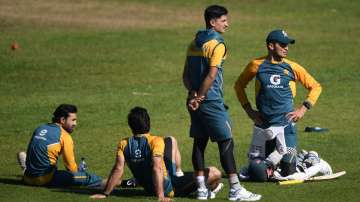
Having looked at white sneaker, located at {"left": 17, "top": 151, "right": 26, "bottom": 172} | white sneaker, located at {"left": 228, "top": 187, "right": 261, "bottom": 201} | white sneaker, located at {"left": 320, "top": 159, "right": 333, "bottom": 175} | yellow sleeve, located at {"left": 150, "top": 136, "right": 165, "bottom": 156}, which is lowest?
white sneaker, located at {"left": 228, "top": 187, "right": 261, "bottom": 201}

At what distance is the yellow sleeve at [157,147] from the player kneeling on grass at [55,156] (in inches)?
71.1

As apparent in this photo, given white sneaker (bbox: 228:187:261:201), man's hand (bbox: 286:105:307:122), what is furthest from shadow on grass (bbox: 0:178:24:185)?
man's hand (bbox: 286:105:307:122)

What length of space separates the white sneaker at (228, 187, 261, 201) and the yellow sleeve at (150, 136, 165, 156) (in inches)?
42.9

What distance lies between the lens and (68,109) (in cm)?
1545

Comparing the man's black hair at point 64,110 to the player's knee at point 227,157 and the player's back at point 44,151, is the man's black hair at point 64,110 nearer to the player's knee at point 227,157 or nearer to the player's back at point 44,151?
the player's back at point 44,151

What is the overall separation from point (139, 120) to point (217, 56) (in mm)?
1320

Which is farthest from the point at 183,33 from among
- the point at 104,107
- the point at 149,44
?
the point at 104,107

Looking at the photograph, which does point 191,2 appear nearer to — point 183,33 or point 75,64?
point 183,33

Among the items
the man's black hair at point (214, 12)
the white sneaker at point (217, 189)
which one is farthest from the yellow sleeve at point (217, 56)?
the white sneaker at point (217, 189)

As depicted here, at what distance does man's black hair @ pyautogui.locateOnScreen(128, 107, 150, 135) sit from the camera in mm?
13883

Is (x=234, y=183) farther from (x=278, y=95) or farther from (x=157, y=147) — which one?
(x=278, y=95)

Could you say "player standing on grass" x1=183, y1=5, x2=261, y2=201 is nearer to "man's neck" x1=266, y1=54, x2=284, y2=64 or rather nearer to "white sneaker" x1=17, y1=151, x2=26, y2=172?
"man's neck" x1=266, y1=54, x2=284, y2=64

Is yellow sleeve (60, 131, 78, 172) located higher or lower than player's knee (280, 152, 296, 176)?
higher

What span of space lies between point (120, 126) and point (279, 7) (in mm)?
16892
